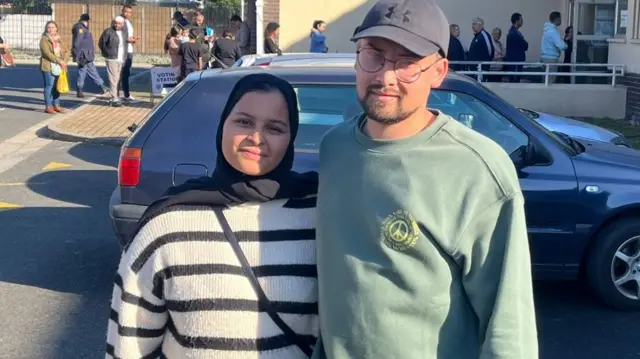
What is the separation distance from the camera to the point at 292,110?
2.21m

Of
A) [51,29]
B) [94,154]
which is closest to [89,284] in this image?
[94,154]

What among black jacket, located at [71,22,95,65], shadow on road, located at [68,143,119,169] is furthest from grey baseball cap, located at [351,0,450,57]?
black jacket, located at [71,22,95,65]

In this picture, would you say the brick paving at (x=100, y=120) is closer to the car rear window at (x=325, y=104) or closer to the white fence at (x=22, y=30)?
the car rear window at (x=325, y=104)

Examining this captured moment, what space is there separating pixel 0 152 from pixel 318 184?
11969 mm

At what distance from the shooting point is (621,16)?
17.9 metres

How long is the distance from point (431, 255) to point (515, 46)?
1656 cm

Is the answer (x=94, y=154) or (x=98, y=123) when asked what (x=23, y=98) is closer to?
(x=98, y=123)

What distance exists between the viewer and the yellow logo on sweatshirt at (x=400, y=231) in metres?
1.89

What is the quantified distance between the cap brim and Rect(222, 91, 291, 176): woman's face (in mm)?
328

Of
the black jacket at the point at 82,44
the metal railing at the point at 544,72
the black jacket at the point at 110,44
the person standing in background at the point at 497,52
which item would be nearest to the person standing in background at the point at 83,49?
the black jacket at the point at 82,44

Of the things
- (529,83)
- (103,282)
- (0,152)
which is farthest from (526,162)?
(529,83)

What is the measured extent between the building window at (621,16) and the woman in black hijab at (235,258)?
16.7 m

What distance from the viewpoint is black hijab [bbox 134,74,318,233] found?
6.96 feet

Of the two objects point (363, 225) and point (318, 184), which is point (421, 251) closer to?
point (363, 225)
